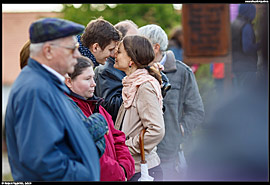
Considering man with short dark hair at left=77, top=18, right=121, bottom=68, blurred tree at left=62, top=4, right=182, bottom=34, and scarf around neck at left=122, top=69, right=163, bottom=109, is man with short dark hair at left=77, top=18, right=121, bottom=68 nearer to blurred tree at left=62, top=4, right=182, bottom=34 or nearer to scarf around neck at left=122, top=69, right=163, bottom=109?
scarf around neck at left=122, top=69, right=163, bottom=109

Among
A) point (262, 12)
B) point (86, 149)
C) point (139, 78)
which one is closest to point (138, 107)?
point (139, 78)

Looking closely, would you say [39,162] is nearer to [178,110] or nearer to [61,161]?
[61,161]

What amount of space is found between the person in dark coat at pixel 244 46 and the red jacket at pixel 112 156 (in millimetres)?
3097

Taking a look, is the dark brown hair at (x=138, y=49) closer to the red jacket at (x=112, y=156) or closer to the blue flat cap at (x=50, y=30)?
the red jacket at (x=112, y=156)

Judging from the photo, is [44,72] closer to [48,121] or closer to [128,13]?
[48,121]

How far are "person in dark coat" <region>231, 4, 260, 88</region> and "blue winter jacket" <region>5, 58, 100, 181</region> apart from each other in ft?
12.5

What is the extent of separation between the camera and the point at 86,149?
6.93ft

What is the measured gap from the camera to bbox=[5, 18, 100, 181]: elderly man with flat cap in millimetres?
1946

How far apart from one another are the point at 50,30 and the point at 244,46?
4.21 m

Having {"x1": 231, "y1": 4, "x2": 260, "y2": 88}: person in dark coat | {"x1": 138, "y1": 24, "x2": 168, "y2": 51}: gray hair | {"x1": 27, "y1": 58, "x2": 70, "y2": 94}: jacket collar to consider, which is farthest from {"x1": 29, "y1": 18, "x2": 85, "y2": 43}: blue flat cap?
{"x1": 231, "y1": 4, "x2": 260, "y2": 88}: person in dark coat

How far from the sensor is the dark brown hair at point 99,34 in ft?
10.9

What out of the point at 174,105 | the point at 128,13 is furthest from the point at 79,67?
the point at 128,13

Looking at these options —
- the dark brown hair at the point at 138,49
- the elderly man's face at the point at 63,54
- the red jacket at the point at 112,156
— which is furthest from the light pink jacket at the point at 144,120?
the elderly man's face at the point at 63,54

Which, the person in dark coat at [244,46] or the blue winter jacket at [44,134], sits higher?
the blue winter jacket at [44,134]
